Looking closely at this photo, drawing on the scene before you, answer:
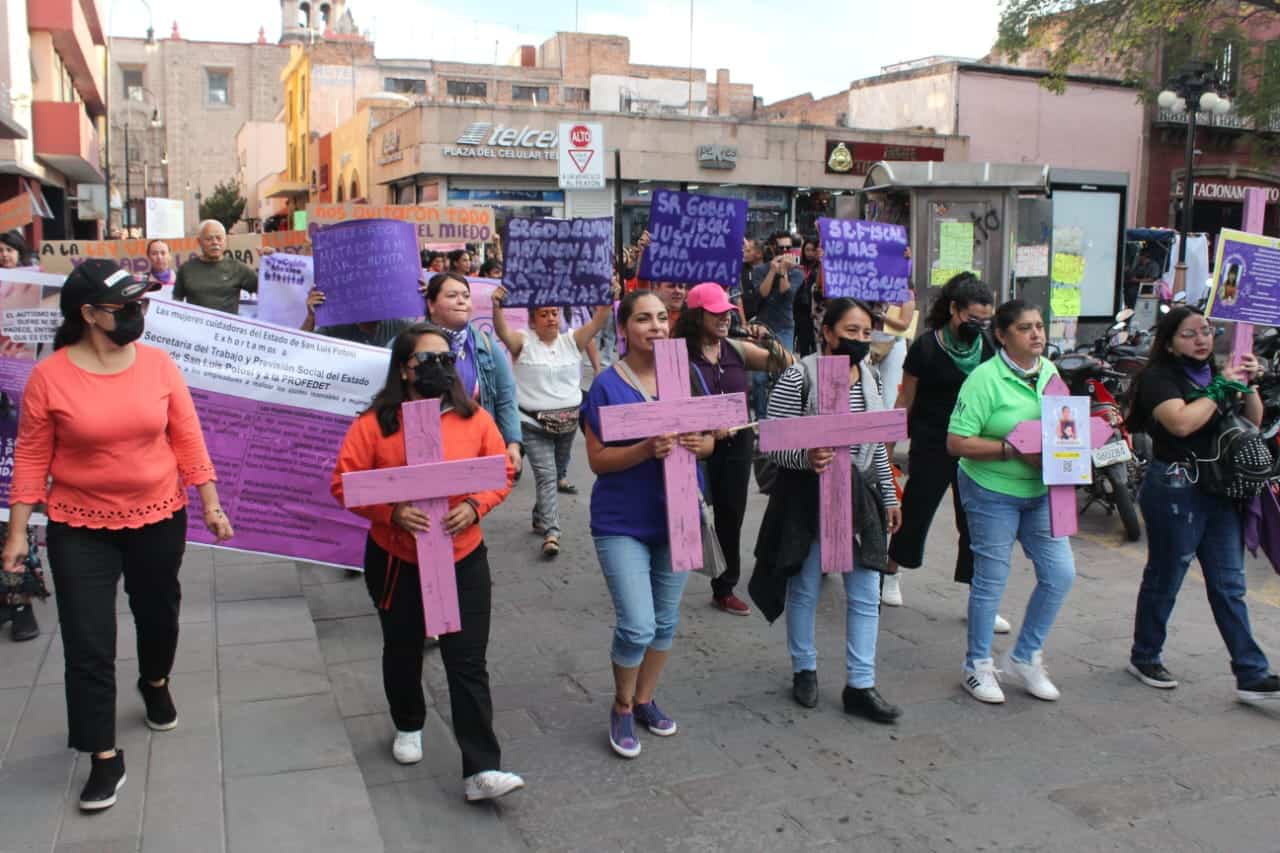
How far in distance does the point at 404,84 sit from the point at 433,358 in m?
43.9

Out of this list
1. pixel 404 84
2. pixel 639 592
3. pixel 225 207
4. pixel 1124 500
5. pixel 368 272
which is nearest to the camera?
pixel 639 592

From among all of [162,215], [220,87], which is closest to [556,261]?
[162,215]

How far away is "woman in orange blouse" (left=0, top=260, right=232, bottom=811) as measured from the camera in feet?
12.5

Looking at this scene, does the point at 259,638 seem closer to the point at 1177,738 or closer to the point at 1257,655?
the point at 1177,738

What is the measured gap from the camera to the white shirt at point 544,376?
7.60 meters

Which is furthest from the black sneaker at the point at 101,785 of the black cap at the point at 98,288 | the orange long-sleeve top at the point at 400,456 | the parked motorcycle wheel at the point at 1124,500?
the parked motorcycle wheel at the point at 1124,500

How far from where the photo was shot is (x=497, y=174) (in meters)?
27.6

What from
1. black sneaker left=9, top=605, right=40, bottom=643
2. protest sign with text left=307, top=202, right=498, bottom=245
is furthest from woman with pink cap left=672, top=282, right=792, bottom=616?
protest sign with text left=307, top=202, right=498, bottom=245

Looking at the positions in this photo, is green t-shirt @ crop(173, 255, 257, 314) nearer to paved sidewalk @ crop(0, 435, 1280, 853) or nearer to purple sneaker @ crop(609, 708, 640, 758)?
paved sidewalk @ crop(0, 435, 1280, 853)

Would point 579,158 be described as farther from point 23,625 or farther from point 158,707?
point 158,707

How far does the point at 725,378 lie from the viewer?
19.2 feet

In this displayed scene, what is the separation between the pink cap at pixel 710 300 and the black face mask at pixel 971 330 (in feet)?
3.78

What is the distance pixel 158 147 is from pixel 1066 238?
2356 inches

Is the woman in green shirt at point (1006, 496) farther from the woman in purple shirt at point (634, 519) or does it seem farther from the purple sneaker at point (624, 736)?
the purple sneaker at point (624, 736)
